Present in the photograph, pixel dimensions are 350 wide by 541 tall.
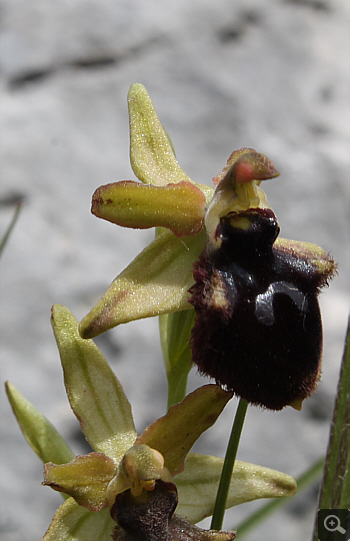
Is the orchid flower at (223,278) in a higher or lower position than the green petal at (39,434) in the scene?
higher

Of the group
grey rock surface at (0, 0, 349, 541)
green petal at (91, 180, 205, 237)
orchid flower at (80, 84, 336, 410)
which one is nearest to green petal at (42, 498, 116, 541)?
orchid flower at (80, 84, 336, 410)

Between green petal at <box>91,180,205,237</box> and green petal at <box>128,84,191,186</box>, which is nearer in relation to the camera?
green petal at <box>91,180,205,237</box>

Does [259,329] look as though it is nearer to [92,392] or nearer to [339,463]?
[339,463]

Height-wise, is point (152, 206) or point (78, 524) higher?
point (152, 206)


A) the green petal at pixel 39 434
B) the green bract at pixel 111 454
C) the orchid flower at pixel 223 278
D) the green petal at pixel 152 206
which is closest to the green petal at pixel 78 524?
the green bract at pixel 111 454

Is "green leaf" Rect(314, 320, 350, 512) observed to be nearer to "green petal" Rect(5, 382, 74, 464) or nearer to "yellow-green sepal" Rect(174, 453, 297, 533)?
"yellow-green sepal" Rect(174, 453, 297, 533)

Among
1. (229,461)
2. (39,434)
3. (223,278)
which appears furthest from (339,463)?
(39,434)

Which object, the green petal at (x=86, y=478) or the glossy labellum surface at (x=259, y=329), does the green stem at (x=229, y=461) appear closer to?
the glossy labellum surface at (x=259, y=329)
